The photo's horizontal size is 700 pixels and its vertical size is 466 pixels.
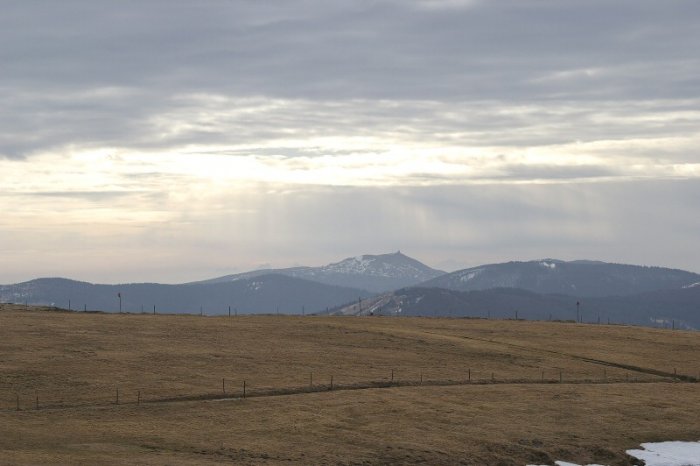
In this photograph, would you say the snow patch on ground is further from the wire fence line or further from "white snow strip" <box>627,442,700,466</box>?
the wire fence line

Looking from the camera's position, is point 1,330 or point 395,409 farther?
point 1,330

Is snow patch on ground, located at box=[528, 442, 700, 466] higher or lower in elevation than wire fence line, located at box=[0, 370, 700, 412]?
lower

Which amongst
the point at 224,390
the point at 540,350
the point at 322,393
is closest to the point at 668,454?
the point at 322,393

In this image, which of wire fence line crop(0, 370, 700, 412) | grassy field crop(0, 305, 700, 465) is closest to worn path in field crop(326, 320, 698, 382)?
grassy field crop(0, 305, 700, 465)

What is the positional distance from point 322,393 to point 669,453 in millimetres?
32673

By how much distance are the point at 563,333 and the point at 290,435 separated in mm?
88847

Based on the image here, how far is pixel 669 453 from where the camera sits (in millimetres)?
80438

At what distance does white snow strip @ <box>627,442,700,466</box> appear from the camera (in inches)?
3059

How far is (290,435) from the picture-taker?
75500 millimetres

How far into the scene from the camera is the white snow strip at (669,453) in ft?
255

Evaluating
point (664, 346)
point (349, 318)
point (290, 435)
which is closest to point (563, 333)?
point (664, 346)

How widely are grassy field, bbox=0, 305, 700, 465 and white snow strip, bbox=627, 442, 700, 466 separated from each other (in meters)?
1.64

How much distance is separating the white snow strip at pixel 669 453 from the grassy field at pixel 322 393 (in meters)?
1.64

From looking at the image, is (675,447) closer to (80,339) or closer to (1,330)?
(80,339)
